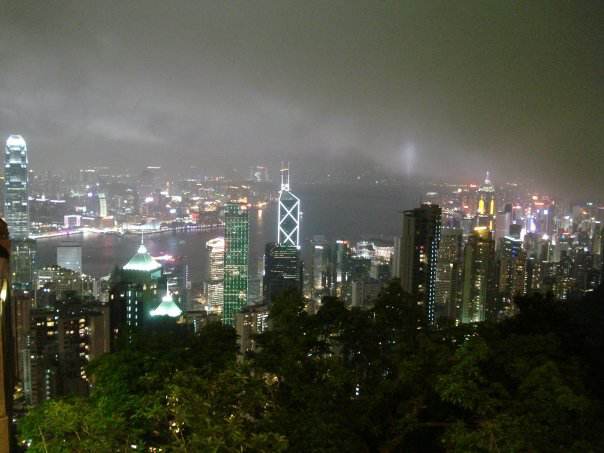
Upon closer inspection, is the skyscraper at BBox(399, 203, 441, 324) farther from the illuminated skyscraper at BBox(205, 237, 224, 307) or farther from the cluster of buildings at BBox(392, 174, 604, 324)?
the illuminated skyscraper at BBox(205, 237, 224, 307)

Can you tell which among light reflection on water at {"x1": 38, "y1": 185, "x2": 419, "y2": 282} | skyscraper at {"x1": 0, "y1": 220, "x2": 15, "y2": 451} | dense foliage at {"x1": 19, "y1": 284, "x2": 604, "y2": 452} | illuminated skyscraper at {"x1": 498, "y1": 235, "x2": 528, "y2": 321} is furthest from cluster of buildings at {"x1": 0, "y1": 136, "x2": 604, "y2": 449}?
skyscraper at {"x1": 0, "y1": 220, "x2": 15, "y2": 451}

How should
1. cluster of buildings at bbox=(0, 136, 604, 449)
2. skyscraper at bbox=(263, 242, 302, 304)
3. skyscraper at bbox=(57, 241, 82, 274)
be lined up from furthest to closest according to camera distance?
skyscraper at bbox=(263, 242, 302, 304) < skyscraper at bbox=(57, 241, 82, 274) < cluster of buildings at bbox=(0, 136, 604, 449)

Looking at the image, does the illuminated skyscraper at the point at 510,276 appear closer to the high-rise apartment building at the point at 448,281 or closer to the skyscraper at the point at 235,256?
the high-rise apartment building at the point at 448,281

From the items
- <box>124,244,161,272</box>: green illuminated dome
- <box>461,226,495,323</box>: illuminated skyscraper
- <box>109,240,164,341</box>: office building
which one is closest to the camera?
<box>109,240,164,341</box>: office building

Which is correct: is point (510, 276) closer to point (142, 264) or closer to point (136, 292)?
point (136, 292)

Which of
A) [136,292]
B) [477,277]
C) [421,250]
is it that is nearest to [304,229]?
[421,250]

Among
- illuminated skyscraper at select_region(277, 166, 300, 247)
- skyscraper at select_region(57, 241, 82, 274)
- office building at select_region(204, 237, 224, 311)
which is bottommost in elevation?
office building at select_region(204, 237, 224, 311)
